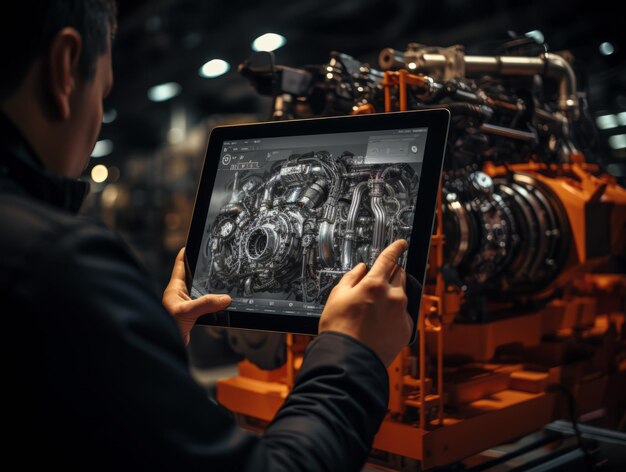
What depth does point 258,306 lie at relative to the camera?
1.33 metres

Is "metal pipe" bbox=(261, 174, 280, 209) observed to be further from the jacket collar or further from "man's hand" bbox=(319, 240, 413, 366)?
the jacket collar

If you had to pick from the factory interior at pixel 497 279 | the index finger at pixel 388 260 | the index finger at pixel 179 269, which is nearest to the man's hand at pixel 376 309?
the index finger at pixel 388 260

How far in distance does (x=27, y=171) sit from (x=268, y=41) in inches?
268

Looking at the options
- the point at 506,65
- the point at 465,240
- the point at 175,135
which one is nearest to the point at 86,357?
the point at 465,240

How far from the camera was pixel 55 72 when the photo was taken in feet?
2.80

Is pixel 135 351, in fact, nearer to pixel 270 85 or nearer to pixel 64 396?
pixel 64 396

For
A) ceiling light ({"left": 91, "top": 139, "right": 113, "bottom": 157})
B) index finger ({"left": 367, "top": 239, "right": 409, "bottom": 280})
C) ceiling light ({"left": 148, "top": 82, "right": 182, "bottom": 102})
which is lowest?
index finger ({"left": 367, "top": 239, "right": 409, "bottom": 280})

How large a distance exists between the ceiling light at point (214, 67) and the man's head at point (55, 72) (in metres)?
7.35

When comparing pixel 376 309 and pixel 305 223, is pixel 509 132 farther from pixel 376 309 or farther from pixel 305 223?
pixel 376 309

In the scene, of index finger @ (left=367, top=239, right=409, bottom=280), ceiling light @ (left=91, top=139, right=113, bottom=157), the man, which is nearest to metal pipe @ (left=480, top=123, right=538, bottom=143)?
index finger @ (left=367, top=239, right=409, bottom=280)

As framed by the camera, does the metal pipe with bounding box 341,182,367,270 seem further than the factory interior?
No

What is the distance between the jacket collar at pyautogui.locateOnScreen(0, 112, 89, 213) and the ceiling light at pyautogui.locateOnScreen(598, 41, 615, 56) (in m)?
5.71

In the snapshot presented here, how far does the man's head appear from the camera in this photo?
0.82 meters

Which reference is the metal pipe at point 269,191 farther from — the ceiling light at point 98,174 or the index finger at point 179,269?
the ceiling light at point 98,174
